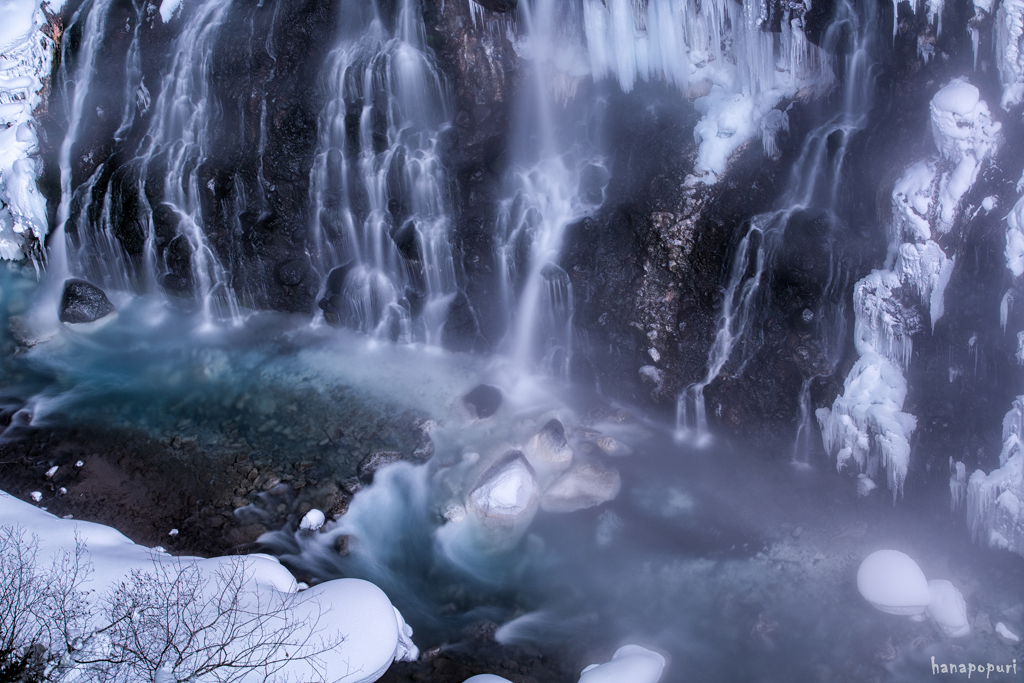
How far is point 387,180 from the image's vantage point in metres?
15.8

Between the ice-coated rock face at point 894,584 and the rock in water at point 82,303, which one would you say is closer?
the ice-coated rock face at point 894,584

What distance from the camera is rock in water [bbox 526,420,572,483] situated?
12.5 metres

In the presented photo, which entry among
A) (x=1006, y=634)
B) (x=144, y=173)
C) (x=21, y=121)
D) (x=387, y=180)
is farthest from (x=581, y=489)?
(x=21, y=121)

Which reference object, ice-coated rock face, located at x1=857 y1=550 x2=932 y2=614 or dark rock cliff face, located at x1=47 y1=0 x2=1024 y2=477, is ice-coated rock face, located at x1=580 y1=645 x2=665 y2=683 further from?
dark rock cliff face, located at x1=47 y1=0 x2=1024 y2=477

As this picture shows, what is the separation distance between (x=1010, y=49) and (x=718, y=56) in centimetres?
566

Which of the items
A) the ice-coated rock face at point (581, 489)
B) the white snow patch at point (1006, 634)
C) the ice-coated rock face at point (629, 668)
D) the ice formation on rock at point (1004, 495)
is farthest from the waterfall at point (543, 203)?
the white snow patch at point (1006, 634)

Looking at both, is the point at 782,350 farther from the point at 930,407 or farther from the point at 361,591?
the point at 361,591

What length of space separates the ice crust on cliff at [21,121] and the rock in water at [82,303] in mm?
1578

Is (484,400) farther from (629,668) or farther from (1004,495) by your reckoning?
(1004,495)

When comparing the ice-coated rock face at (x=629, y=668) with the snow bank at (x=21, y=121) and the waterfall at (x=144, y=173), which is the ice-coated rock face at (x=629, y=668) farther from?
the snow bank at (x=21, y=121)

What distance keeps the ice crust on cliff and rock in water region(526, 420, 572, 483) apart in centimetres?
1314

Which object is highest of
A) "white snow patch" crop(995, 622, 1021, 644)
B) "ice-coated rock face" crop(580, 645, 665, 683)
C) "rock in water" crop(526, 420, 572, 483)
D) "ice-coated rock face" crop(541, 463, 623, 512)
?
"rock in water" crop(526, 420, 572, 483)

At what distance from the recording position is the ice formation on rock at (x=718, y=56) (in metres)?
13.4

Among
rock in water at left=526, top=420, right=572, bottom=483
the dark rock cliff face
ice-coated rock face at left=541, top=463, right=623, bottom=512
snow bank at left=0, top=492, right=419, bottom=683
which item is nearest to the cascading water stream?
the dark rock cliff face
